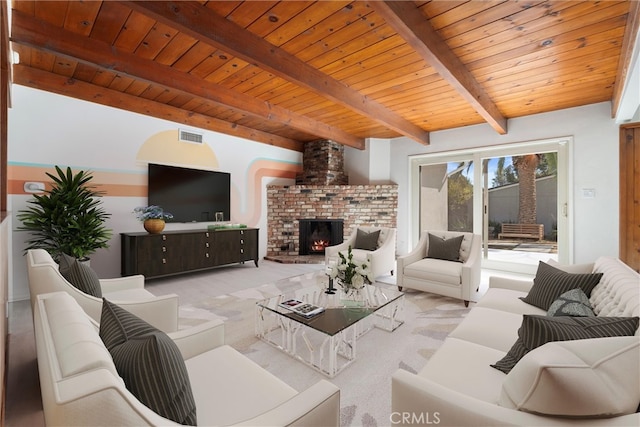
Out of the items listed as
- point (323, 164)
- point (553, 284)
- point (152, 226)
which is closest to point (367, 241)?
point (323, 164)

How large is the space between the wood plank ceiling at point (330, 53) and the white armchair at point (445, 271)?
5.85 ft

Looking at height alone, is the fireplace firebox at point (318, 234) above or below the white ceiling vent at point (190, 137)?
below

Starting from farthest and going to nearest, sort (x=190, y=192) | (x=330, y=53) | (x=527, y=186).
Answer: (x=527, y=186), (x=190, y=192), (x=330, y=53)

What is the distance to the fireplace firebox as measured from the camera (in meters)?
6.29

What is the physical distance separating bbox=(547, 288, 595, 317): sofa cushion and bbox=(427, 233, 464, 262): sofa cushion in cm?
189

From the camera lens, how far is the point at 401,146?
20.5ft

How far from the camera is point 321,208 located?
623cm

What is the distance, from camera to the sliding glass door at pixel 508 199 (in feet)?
15.6

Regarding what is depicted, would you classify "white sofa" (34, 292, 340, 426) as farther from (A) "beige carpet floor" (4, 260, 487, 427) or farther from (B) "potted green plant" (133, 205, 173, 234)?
(B) "potted green plant" (133, 205, 173, 234)

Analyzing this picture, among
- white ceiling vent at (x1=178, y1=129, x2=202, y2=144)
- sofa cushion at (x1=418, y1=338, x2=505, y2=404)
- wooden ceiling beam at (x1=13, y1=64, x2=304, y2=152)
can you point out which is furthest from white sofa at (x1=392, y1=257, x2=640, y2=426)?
wooden ceiling beam at (x1=13, y1=64, x2=304, y2=152)

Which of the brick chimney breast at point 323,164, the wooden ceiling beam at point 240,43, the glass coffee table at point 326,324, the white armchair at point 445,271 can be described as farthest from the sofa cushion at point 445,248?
the brick chimney breast at point 323,164

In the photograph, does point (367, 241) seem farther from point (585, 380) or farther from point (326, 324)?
point (585, 380)

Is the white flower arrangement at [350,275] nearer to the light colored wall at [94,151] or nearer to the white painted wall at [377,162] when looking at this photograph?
the light colored wall at [94,151]

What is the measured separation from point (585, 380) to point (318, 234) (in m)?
5.70
